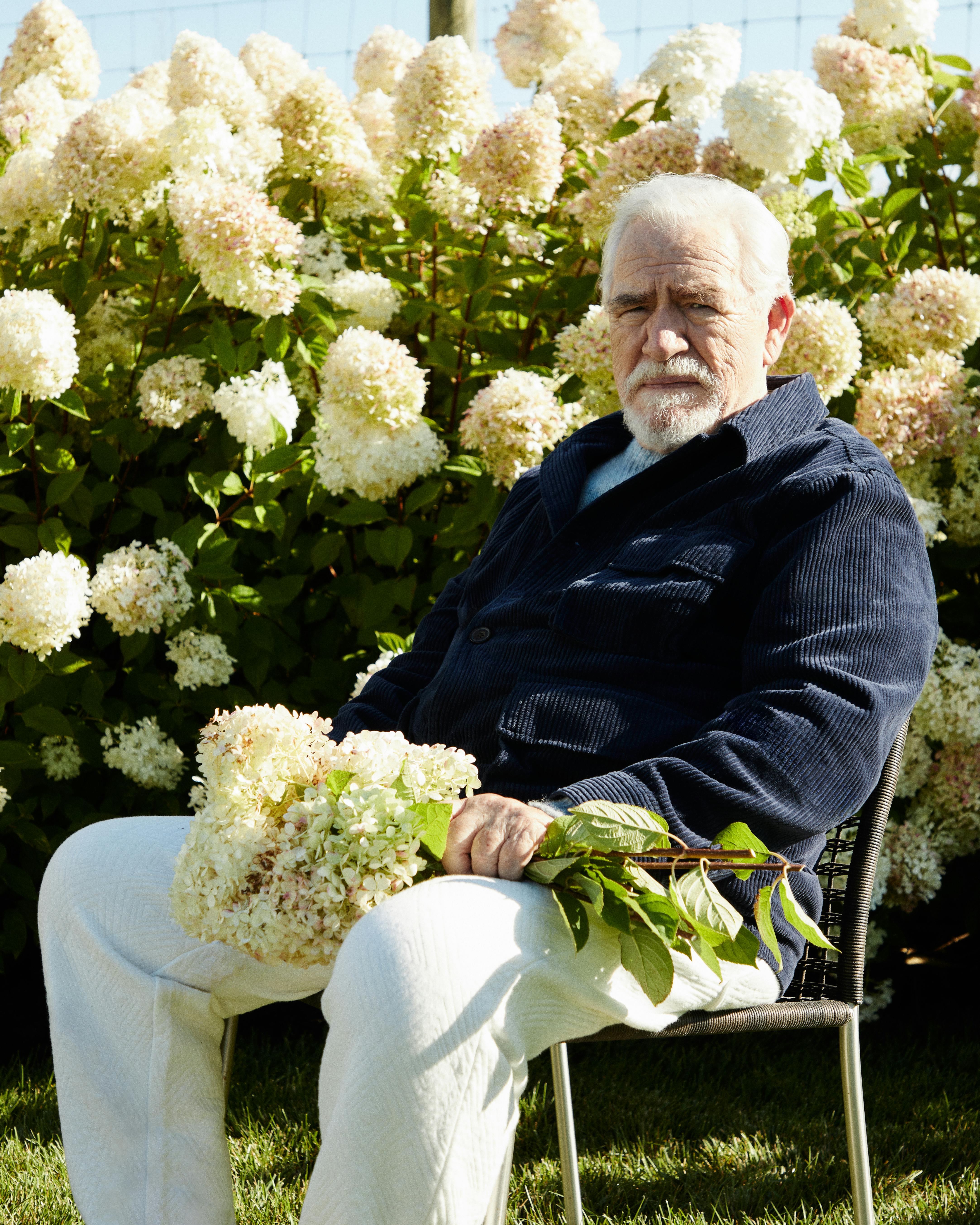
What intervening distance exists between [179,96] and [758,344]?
186cm

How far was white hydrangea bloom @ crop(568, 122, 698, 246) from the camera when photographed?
108 inches

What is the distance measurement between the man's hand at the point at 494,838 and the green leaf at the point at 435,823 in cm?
8

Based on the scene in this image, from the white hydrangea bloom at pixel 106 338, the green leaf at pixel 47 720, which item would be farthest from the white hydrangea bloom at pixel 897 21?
the green leaf at pixel 47 720

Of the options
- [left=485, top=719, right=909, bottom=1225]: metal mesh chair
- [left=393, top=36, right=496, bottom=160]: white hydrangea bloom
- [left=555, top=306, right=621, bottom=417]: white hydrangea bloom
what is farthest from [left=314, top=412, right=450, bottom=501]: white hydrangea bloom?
[left=485, top=719, right=909, bottom=1225]: metal mesh chair

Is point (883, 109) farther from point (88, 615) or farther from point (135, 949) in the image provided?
point (135, 949)

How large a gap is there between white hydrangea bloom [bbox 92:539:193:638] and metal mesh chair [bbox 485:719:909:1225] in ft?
4.15

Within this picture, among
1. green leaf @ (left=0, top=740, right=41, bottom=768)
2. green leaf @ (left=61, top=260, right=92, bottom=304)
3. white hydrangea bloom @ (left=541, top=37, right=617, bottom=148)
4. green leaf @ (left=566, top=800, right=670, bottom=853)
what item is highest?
white hydrangea bloom @ (left=541, top=37, right=617, bottom=148)

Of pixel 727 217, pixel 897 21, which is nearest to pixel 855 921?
pixel 727 217

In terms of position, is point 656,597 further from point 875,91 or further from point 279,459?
point 875,91

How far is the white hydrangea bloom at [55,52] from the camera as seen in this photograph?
12.2 ft

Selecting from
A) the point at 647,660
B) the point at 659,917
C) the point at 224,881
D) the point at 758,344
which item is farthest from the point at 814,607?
the point at 224,881

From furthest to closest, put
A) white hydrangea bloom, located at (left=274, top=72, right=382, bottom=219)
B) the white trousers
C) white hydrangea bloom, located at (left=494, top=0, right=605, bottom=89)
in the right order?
white hydrangea bloom, located at (left=494, top=0, right=605, bottom=89) < white hydrangea bloom, located at (left=274, top=72, right=382, bottom=219) < the white trousers

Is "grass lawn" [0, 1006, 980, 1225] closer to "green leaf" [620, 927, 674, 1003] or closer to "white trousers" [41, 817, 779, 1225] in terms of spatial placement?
"white trousers" [41, 817, 779, 1225]

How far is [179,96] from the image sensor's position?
317cm
